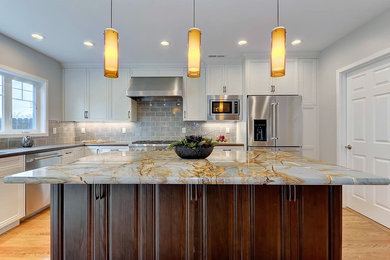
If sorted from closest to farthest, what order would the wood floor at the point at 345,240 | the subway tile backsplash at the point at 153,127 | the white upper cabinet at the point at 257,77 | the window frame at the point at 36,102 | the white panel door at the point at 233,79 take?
the wood floor at the point at 345,240, the window frame at the point at 36,102, the white upper cabinet at the point at 257,77, the white panel door at the point at 233,79, the subway tile backsplash at the point at 153,127

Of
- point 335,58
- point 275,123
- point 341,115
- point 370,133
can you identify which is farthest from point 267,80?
point 370,133

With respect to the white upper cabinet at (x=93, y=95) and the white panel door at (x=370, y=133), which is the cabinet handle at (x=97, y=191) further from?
the white panel door at (x=370, y=133)

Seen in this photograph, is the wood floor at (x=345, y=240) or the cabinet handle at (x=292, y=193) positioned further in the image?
the wood floor at (x=345, y=240)

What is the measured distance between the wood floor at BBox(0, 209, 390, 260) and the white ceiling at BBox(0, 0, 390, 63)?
262 cm

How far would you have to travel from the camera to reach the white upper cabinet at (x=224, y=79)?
404 centimetres

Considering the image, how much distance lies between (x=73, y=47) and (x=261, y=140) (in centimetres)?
A: 362

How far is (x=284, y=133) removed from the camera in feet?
11.8

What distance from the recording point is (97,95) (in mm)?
4207

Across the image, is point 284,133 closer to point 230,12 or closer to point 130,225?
point 230,12

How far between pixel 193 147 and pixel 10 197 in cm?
244

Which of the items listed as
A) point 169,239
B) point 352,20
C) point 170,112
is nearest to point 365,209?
point 352,20

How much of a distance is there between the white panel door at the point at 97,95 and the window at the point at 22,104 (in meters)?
0.78

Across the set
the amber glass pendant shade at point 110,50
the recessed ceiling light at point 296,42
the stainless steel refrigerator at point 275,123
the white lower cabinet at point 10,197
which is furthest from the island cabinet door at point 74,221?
the recessed ceiling light at point 296,42

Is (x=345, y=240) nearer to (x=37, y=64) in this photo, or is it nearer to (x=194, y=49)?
(x=194, y=49)
